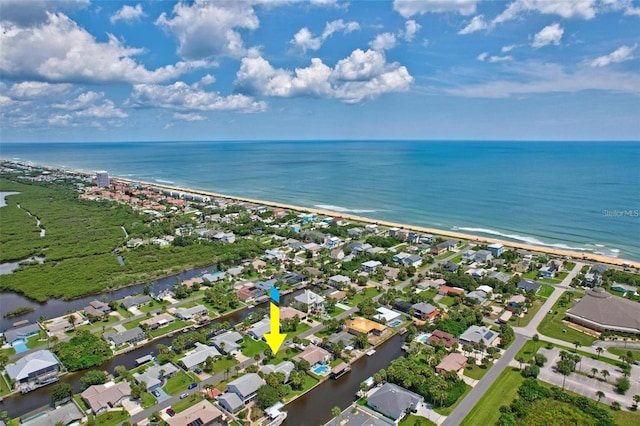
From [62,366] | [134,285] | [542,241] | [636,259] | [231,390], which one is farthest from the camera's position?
[542,241]

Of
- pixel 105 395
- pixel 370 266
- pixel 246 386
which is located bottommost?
pixel 105 395

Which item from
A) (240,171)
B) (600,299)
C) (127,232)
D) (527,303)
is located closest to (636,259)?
(600,299)

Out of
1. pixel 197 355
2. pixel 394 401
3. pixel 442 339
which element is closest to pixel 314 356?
pixel 394 401

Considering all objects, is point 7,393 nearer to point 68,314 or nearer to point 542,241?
point 68,314

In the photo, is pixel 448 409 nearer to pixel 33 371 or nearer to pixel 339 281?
Result: pixel 339 281

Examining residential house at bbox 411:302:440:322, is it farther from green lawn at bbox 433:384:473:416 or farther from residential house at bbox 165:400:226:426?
residential house at bbox 165:400:226:426

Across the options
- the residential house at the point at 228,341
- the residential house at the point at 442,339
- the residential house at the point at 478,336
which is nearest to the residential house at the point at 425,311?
the residential house at the point at 442,339
